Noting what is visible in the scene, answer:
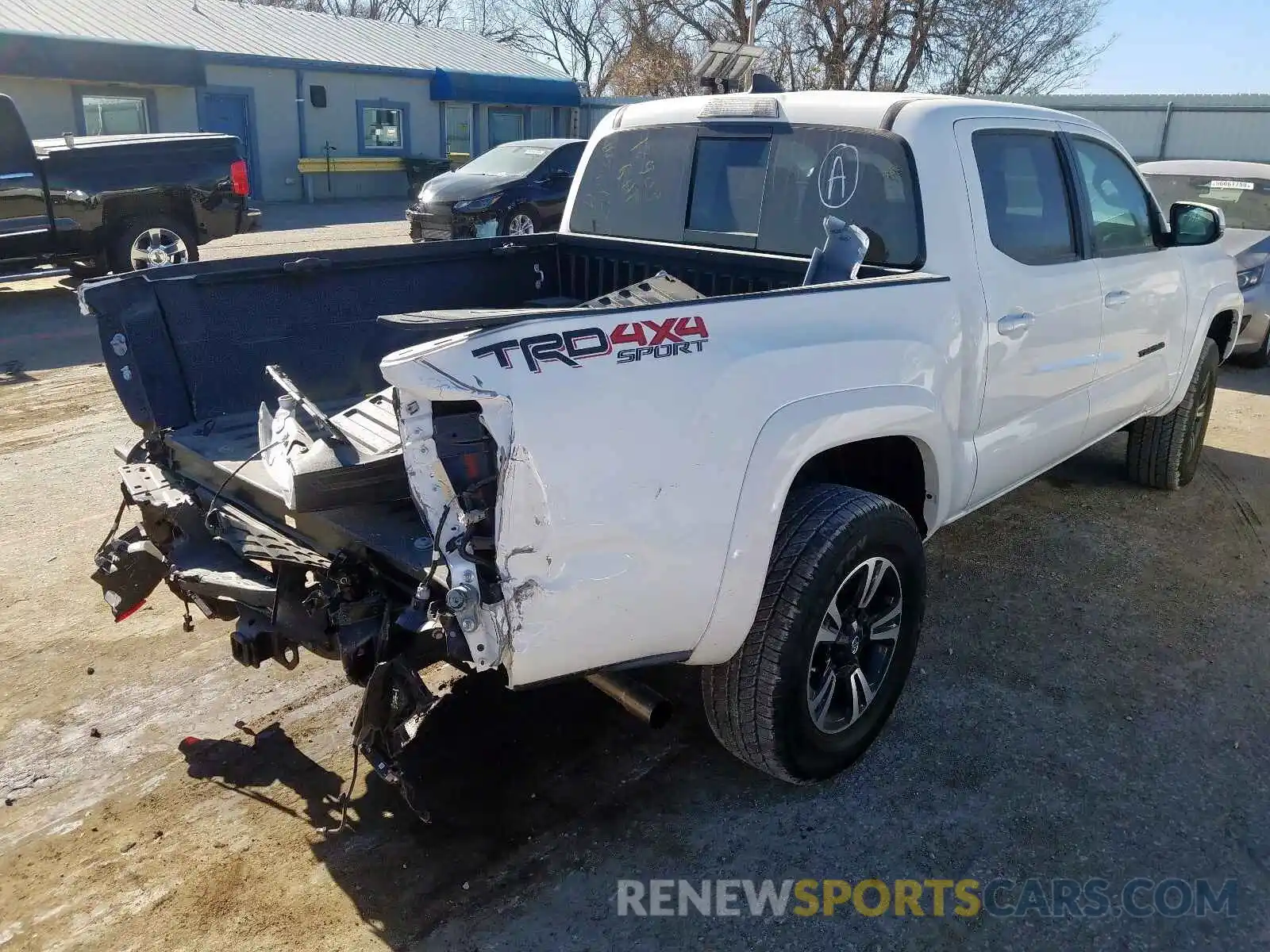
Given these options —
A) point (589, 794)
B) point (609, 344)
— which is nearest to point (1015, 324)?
point (609, 344)

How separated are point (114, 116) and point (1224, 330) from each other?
19932 millimetres

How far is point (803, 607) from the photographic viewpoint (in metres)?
2.86

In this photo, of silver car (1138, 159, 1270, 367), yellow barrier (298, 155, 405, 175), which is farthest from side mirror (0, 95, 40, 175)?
yellow barrier (298, 155, 405, 175)

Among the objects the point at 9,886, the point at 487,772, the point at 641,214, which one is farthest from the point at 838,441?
the point at 9,886

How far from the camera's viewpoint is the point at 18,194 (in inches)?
386

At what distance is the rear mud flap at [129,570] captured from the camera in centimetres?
317

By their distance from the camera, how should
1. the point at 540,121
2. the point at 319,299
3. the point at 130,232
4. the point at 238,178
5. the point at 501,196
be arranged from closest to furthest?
1. the point at 319,299
2. the point at 130,232
3. the point at 238,178
4. the point at 501,196
5. the point at 540,121

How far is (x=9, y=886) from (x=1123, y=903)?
3019 millimetres

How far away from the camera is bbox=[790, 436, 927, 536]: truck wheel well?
341cm

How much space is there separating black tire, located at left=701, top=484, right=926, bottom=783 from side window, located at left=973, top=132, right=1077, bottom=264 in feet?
4.22

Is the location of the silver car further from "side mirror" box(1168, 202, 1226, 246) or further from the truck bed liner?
the truck bed liner

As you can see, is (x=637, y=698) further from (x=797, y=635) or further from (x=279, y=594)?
(x=279, y=594)

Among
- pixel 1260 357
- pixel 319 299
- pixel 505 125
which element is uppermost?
pixel 505 125

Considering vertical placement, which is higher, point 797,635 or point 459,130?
point 459,130
